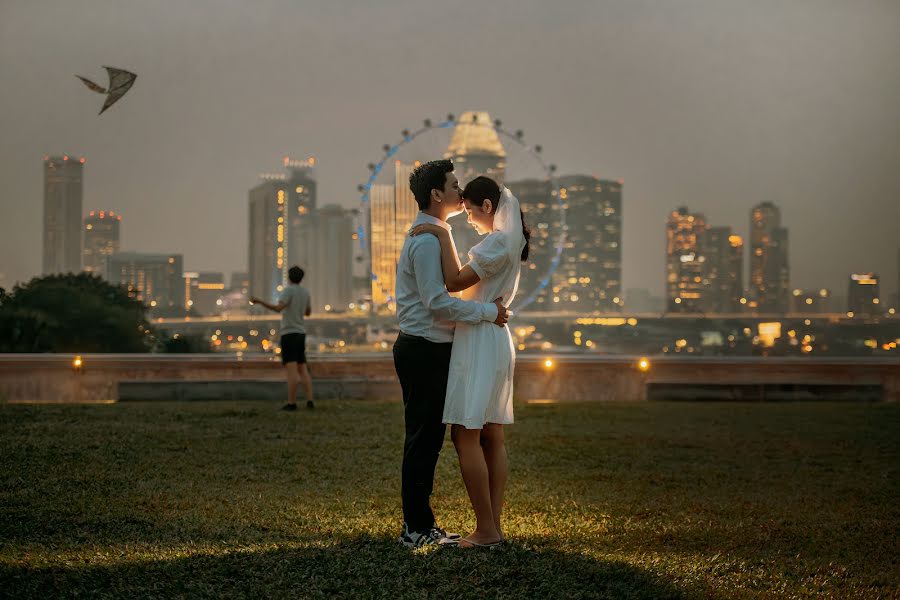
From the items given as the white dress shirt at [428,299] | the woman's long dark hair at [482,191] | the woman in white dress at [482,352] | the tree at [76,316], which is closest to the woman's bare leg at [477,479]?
the woman in white dress at [482,352]

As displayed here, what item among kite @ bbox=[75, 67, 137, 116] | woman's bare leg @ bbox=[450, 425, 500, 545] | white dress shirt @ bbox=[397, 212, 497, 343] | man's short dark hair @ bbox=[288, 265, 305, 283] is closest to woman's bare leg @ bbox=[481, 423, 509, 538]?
woman's bare leg @ bbox=[450, 425, 500, 545]

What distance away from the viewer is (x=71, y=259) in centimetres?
11775

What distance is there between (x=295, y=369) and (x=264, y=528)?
22.0ft

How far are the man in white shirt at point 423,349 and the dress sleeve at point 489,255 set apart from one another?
Result: 16 cm

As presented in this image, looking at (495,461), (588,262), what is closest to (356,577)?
(495,461)

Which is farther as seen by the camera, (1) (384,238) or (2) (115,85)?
(1) (384,238)

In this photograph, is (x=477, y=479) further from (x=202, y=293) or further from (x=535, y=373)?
(x=202, y=293)

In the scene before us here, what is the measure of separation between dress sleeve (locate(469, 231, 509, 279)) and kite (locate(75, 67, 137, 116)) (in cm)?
602

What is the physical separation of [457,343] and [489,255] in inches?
18.1

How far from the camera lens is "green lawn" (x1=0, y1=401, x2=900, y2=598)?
4.68 m

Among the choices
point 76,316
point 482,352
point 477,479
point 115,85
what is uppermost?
point 115,85

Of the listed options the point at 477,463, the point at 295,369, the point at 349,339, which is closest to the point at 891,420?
the point at 295,369

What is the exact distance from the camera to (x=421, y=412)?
5.27 m

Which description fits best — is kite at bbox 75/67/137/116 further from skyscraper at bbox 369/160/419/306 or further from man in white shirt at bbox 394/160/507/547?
skyscraper at bbox 369/160/419/306
